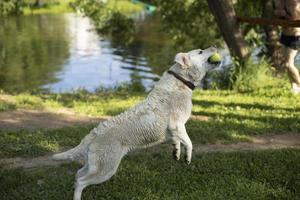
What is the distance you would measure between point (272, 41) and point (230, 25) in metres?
2.68

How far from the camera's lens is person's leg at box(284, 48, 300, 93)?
33.4 feet

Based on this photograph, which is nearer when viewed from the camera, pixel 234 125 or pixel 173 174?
pixel 173 174

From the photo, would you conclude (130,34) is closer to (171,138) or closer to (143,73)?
(143,73)

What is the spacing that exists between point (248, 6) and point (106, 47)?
1647 cm

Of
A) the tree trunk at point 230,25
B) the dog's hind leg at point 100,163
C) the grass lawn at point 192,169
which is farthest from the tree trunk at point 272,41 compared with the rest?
the dog's hind leg at point 100,163

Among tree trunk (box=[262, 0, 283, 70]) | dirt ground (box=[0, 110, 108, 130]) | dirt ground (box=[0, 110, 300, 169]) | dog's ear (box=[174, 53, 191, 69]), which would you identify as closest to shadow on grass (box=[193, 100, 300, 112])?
dirt ground (box=[0, 110, 300, 169])

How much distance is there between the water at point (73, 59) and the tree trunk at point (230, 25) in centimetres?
321

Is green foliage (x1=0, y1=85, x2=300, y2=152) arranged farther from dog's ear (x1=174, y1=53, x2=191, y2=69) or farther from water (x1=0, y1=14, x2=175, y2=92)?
water (x1=0, y1=14, x2=175, y2=92)

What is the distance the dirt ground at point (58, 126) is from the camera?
6770mm

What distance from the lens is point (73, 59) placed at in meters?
27.0

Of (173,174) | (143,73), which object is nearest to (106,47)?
(143,73)

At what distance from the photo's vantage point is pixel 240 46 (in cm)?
1289

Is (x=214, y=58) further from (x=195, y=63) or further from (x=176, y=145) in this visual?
(x=176, y=145)

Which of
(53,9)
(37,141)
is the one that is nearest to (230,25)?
(37,141)
